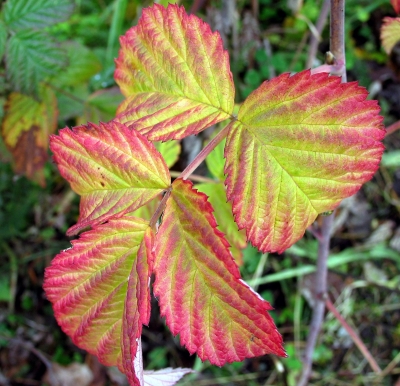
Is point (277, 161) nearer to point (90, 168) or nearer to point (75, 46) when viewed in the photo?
point (90, 168)

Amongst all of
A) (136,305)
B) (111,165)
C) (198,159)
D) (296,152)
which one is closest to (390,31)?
(296,152)

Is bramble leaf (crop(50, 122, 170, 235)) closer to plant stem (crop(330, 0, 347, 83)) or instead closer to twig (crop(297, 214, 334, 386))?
plant stem (crop(330, 0, 347, 83))

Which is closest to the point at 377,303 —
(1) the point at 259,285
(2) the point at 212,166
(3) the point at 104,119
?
(1) the point at 259,285

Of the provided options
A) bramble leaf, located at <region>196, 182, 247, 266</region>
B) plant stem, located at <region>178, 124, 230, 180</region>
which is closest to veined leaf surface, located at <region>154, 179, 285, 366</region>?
plant stem, located at <region>178, 124, 230, 180</region>

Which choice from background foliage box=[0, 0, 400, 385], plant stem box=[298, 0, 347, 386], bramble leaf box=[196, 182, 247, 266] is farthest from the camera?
background foliage box=[0, 0, 400, 385]

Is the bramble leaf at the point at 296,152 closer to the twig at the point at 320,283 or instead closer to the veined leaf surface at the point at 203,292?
the veined leaf surface at the point at 203,292

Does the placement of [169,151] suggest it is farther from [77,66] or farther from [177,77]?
[77,66]

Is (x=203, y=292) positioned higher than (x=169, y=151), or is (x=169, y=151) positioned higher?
(x=169, y=151)
